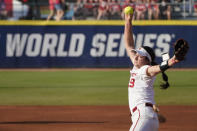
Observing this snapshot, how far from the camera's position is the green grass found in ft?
41.4

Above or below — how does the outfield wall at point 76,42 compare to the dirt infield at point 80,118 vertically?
below

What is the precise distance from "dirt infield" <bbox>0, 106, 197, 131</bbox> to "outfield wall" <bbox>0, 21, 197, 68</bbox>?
370 inches

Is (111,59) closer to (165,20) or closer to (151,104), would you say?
(165,20)

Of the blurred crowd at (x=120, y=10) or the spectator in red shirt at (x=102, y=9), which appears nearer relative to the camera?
the blurred crowd at (x=120, y=10)

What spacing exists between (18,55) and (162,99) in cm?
1000

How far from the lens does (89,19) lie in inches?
840

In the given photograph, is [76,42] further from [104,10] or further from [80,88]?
[80,88]

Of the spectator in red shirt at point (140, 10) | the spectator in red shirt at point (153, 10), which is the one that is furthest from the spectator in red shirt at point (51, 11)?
the spectator in red shirt at point (153, 10)

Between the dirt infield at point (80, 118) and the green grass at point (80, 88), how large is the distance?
892 millimetres

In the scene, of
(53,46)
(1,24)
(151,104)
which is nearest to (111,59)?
(53,46)

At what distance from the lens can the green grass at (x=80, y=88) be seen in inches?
497

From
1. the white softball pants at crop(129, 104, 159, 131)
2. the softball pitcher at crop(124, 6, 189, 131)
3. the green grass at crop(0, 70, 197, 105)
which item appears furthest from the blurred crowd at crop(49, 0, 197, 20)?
the white softball pants at crop(129, 104, 159, 131)

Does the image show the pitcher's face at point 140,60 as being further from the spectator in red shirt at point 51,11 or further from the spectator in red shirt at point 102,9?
the spectator in red shirt at point 51,11

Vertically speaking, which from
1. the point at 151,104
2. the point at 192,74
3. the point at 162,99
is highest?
the point at 151,104
